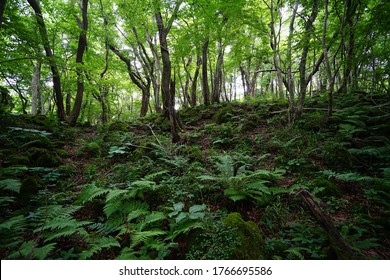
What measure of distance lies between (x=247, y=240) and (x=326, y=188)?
6.99ft

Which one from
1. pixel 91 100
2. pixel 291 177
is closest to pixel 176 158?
pixel 291 177

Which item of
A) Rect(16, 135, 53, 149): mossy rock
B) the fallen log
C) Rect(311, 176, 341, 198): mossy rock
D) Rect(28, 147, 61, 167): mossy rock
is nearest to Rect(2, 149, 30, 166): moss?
Rect(28, 147, 61, 167): mossy rock

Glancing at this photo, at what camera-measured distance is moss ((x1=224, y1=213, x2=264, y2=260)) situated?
2225 mm

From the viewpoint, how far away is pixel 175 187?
3805mm

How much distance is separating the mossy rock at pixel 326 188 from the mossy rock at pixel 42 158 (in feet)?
20.1

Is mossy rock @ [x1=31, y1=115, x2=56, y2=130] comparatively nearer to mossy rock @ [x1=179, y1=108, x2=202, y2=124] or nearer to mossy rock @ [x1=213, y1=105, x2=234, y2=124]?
mossy rock @ [x1=179, y1=108, x2=202, y2=124]

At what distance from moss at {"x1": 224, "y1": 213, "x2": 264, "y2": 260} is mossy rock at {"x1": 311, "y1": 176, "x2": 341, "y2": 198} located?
1.78 metres

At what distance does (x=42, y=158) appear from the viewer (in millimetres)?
5027

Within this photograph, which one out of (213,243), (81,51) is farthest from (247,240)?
(81,51)

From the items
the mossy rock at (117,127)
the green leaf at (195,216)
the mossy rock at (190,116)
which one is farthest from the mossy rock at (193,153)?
the mossy rock at (117,127)
